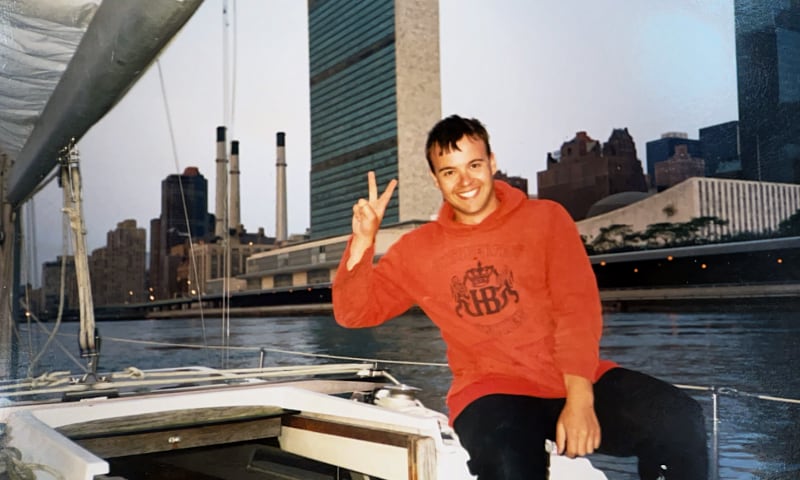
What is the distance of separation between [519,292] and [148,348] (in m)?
19.8

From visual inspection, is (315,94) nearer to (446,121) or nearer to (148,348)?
(446,121)

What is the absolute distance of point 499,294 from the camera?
1191 millimetres

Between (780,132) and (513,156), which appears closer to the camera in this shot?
(780,132)

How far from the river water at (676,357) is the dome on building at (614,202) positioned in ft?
3.69

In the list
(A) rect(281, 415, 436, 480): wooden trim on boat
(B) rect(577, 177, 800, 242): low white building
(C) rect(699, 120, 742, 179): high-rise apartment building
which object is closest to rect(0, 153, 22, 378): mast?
(A) rect(281, 415, 436, 480): wooden trim on boat

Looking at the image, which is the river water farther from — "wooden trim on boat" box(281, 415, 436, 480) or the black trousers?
"wooden trim on boat" box(281, 415, 436, 480)

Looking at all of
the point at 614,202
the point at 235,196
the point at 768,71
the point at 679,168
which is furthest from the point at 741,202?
the point at 235,196

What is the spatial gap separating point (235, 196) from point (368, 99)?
9.06 ft

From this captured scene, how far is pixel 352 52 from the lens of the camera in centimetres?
314

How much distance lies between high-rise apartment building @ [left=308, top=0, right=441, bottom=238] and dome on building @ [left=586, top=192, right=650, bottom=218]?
101 centimetres

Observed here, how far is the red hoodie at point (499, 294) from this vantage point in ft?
3.46

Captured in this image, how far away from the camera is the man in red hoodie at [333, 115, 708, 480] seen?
96 centimetres

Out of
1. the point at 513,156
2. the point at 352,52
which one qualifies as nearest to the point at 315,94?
the point at 352,52

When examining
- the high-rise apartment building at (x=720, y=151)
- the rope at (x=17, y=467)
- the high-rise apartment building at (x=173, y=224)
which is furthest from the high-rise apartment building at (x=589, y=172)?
the high-rise apartment building at (x=173, y=224)
